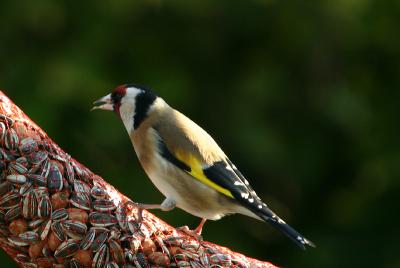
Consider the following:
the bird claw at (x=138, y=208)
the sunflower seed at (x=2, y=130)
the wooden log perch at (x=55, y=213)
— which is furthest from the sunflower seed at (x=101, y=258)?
the sunflower seed at (x=2, y=130)

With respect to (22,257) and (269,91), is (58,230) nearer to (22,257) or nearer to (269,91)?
(22,257)

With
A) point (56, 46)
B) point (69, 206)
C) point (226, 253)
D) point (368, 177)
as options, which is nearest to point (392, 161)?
point (368, 177)

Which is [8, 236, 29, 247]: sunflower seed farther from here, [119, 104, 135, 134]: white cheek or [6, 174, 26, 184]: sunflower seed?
[119, 104, 135, 134]: white cheek

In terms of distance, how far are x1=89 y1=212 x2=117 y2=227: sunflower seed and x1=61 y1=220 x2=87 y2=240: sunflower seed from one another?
0.06m

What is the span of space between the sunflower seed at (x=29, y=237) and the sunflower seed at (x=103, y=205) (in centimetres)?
26

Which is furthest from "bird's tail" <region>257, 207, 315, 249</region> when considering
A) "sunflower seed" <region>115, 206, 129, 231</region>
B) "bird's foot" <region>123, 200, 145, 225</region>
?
"sunflower seed" <region>115, 206, 129, 231</region>

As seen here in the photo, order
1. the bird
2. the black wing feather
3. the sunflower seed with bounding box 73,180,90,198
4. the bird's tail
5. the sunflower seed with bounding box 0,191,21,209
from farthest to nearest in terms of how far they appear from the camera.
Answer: the bird < the black wing feather < the bird's tail < the sunflower seed with bounding box 73,180,90,198 < the sunflower seed with bounding box 0,191,21,209

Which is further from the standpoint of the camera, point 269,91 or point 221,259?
point 269,91

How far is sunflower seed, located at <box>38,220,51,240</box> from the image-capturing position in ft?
11.2

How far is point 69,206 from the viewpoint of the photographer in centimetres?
348

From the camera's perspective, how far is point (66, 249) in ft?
11.3

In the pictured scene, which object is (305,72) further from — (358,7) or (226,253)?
(226,253)

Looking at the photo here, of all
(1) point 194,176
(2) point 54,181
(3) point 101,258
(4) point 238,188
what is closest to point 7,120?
(2) point 54,181

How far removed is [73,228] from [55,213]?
3.6 inches
